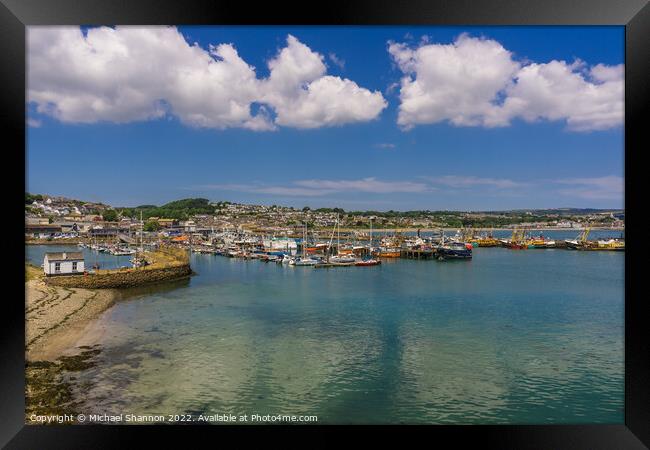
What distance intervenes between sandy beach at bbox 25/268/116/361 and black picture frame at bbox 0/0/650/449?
5.40 ft

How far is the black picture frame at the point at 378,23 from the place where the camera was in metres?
1.98

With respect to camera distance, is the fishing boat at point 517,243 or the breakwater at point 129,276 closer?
the breakwater at point 129,276

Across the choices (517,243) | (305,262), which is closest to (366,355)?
(305,262)

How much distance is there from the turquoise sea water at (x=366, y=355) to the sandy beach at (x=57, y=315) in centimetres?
39

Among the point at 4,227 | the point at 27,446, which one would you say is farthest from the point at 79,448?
the point at 4,227

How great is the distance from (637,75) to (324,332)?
4.84 metres

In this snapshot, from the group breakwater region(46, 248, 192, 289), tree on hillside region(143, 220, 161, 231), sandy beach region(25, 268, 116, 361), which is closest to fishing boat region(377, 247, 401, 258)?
breakwater region(46, 248, 192, 289)

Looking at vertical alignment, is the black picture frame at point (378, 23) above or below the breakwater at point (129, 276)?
above

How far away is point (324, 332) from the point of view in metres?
5.90

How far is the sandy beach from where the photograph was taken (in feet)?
15.4

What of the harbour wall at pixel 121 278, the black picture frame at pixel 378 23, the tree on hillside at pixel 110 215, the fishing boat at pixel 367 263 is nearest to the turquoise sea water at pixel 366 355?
the harbour wall at pixel 121 278

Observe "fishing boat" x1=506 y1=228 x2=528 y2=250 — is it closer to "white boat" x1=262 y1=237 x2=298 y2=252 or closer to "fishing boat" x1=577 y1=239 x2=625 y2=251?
"fishing boat" x1=577 y1=239 x2=625 y2=251

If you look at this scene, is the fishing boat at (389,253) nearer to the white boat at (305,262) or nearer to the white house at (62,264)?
the white boat at (305,262)

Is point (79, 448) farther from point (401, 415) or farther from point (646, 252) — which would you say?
point (646, 252)
